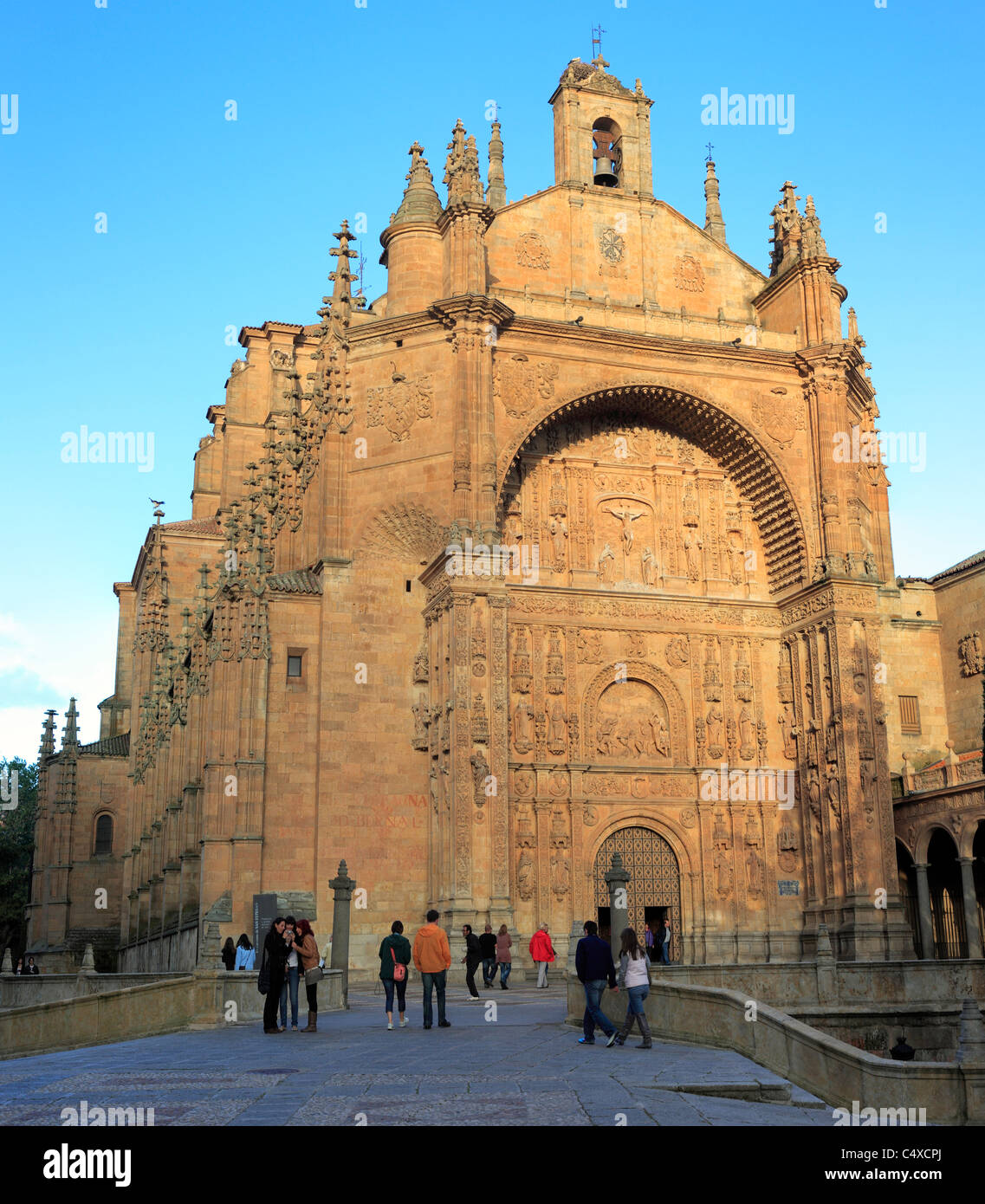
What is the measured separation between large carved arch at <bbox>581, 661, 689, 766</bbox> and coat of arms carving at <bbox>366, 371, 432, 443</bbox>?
26.4ft

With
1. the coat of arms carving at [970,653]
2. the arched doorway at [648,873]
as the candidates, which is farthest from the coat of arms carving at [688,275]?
the arched doorway at [648,873]

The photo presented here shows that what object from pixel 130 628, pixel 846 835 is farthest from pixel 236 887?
pixel 130 628

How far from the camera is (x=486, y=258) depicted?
33656 millimetres

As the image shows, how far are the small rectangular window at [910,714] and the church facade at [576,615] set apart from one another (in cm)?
13

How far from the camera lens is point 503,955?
25.9m

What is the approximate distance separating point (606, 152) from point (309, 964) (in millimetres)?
28172

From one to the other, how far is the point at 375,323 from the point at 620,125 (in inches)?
428

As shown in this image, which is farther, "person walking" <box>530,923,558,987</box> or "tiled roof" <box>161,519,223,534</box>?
"tiled roof" <box>161,519,223,534</box>

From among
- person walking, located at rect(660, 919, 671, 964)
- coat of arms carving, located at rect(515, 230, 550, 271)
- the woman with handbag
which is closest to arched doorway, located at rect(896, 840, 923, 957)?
person walking, located at rect(660, 919, 671, 964)

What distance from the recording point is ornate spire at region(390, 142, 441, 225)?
111ft

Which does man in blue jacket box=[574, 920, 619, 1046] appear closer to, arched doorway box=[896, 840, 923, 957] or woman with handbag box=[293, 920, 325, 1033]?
woman with handbag box=[293, 920, 325, 1033]

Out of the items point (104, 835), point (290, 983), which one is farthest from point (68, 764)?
point (290, 983)

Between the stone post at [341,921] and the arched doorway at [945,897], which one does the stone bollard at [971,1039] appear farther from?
the arched doorway at [945,897]

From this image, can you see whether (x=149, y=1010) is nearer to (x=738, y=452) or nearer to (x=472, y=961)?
(x=472, y=961)
